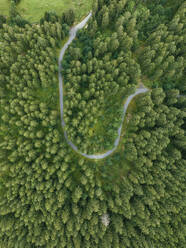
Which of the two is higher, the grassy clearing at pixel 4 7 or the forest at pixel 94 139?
the grassy clearing at pixel 4 7

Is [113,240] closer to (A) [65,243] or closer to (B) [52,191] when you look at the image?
(A) [65,243]

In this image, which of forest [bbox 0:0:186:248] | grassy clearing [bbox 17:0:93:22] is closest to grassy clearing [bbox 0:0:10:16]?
grassy clearing [bbox 17:0:93:22]

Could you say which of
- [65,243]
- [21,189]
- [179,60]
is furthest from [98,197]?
[179,60]

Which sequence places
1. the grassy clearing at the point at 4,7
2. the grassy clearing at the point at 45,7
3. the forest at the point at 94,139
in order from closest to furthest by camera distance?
the forest at the point at 94,139 → the grassy clearing at the point at 45,7 → the grassy clearing at the point at 4,7

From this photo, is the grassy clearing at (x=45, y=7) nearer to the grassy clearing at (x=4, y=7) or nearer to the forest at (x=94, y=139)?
the grassy clearing at (x=4, y=7)

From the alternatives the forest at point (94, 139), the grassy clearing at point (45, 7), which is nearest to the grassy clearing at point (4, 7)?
the grassy clearing at point (45, 7)

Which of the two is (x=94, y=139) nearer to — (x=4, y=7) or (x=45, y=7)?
(x=45, y=7)
